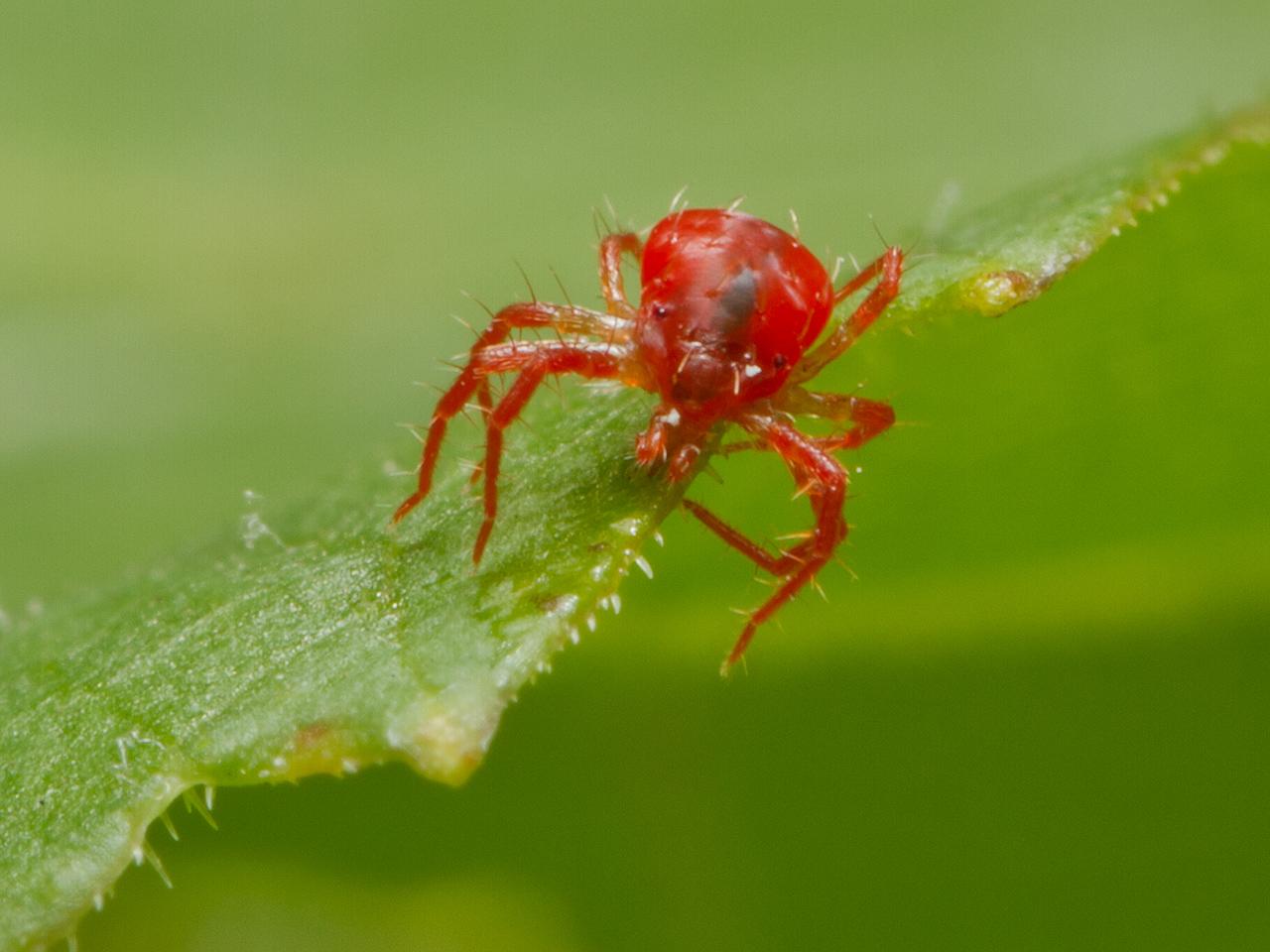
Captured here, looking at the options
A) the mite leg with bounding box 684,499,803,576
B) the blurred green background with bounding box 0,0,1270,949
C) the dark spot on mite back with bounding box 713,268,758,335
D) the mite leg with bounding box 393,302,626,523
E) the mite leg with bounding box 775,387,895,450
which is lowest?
the blurred green background with bounding box 0,0,1270,949

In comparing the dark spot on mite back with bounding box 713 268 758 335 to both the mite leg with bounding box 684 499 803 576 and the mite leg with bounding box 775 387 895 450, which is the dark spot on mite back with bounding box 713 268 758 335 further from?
the mite leg with bounding box 684 499 803 576

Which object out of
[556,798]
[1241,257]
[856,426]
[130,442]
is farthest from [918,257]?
[130,442]

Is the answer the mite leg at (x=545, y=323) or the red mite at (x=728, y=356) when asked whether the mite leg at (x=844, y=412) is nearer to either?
the red mite at (x=728, y=356)

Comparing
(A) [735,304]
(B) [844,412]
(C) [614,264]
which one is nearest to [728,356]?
(A) [735,304]

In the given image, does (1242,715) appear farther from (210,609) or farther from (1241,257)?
(210,609)

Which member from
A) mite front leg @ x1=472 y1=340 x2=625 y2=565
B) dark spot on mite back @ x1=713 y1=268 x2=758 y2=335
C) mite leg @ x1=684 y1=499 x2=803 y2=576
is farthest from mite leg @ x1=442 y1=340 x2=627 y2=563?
mite leg @ x1=684 y1=499 x2=803 y2=576

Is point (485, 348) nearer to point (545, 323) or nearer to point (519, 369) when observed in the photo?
point (519, 369)

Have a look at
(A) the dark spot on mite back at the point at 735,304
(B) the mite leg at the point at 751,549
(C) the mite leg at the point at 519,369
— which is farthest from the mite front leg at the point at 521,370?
(B) the mite leg at the point at 751,549
